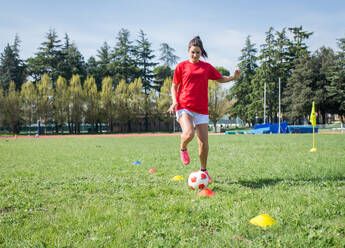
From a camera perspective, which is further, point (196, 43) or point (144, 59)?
point (144, 59)

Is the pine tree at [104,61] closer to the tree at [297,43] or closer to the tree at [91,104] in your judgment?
the tree at [91,104]

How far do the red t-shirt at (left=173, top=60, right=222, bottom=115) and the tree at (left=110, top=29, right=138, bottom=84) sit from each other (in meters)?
49.4

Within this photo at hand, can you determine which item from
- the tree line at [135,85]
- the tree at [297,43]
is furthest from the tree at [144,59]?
the tree at [297,43]

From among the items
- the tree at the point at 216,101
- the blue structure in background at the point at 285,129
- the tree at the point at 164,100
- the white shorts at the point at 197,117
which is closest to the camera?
the white shorts at the point at 197,117

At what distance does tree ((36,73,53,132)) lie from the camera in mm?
40188

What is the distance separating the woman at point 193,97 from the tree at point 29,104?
4139 centimetres

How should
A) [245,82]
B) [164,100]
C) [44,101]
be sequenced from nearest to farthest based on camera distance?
1. [44,101]
2. [164,100]
3. [245,82]

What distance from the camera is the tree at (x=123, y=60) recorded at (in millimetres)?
52513

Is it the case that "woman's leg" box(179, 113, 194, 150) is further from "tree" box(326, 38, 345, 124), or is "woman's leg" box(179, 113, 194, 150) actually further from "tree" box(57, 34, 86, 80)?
"tree" box(57, 34, 86, 80)

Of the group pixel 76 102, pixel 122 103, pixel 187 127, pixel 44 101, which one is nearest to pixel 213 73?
pixel 187 127

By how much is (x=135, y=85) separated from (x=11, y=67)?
27.7m

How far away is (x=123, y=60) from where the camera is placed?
52594mm

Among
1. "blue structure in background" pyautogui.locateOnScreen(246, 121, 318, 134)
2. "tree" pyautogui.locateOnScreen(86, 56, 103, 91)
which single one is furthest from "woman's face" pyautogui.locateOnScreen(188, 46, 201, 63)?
"tree" pyautogui.locateOnScreen(86, 56, 103, 91)

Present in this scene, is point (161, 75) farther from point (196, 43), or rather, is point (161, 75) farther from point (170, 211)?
point (170, 211)
